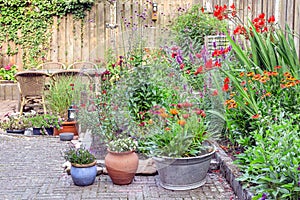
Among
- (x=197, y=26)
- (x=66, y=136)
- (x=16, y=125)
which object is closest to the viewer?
(x=66, y=136)

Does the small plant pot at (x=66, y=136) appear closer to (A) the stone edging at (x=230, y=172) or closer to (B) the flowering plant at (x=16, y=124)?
(B) the flowering plant at (x=16, y=124)

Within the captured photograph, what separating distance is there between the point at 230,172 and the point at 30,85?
386 cm

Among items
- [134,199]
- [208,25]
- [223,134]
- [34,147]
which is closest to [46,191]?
[134,199]

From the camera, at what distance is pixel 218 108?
4027 mm

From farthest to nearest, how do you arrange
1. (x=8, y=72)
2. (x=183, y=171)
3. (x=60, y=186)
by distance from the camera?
(x=8, y=72) < (x=60, y=186) < (x=183, y=171)

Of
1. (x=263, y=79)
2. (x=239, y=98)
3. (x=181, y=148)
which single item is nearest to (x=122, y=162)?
(x=181, y=148)

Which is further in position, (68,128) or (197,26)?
(197,26)

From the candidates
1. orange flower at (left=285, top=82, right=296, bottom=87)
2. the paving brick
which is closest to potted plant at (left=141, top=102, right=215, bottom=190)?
the paving brick

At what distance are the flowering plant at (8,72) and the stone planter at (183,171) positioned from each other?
639 cm

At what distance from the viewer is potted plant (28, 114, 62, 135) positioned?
5.78 m

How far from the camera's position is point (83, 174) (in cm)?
358

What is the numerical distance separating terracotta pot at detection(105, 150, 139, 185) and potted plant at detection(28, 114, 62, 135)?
2289mm

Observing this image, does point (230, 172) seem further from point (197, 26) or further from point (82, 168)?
point (197, 26)

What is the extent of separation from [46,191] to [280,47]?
2380 millimetres
